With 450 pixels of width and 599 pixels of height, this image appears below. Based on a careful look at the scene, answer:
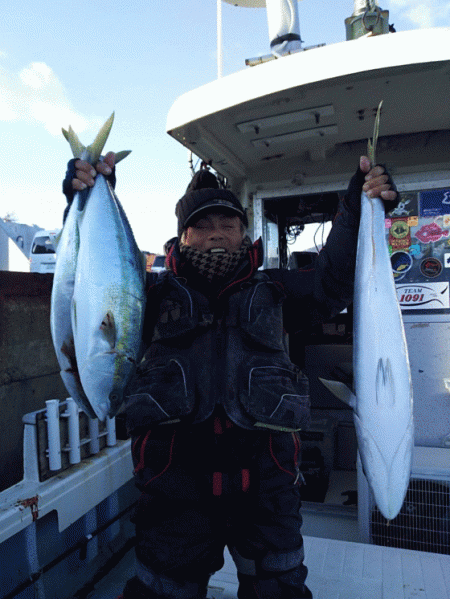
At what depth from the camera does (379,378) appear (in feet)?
4.88

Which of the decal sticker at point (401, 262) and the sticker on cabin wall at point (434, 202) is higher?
the sticker on cabin wall at point (434, 202)

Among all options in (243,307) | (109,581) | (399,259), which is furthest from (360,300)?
(109,581)

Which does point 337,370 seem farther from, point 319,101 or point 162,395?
Result: point 162,395

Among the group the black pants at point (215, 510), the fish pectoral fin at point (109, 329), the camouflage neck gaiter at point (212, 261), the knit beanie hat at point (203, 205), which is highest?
the knit beanie hat at point (203, 205)

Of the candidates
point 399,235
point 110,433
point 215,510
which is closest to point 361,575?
point 215,510

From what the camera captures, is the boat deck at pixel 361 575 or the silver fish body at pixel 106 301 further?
the boat deck at pixel 361 575

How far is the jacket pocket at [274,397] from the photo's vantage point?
1.67m

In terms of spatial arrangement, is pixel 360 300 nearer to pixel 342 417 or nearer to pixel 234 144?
pixel 234 144

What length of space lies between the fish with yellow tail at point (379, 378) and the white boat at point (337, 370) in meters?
1.13

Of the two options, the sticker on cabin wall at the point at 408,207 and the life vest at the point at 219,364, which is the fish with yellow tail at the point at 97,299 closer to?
the life vest at the point at 219,364

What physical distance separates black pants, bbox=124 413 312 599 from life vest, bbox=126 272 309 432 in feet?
Answer: 0.34

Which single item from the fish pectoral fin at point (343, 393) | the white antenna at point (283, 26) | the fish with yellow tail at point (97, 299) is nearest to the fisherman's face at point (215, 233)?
the fish with yellow tail at point (97, 299)

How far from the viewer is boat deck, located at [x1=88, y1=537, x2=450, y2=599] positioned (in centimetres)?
218

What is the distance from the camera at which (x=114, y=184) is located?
1748 millimetres
